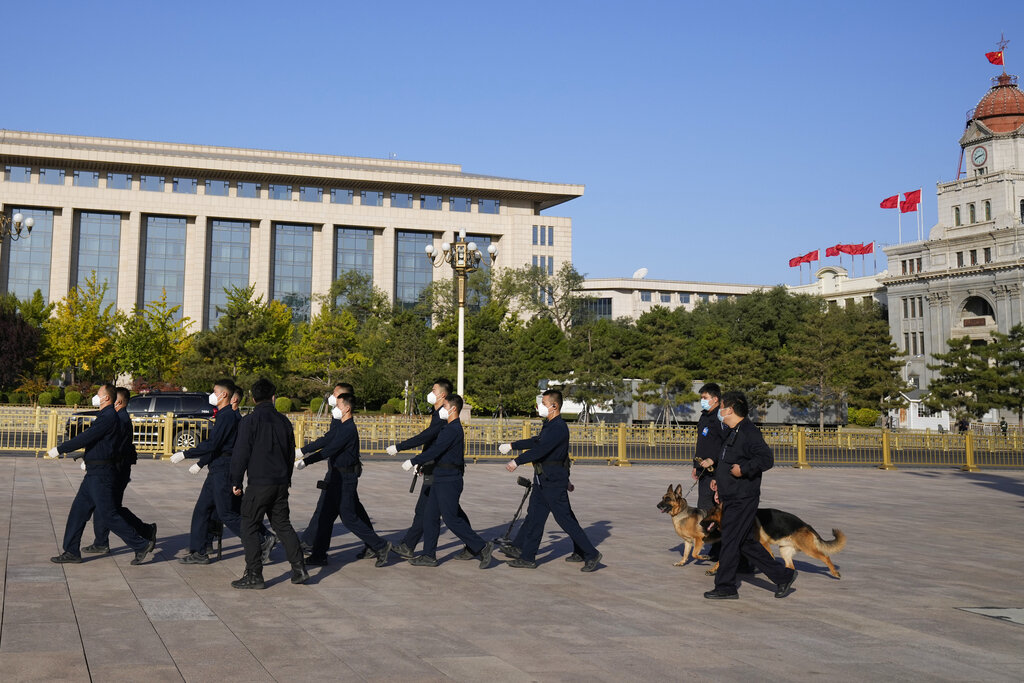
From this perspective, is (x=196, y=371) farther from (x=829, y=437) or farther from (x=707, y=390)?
(x=707, y=390)

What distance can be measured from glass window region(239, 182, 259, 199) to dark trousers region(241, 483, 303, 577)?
77094 mm

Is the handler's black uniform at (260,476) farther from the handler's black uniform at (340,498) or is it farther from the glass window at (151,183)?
the glass window at (151,183)

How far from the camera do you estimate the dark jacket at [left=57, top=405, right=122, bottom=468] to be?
8.79 meters

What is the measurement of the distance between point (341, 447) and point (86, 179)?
7781 centimetres

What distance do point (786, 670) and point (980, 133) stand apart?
311 ft

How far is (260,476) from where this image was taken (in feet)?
26.1

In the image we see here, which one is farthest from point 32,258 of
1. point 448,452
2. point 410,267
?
point 448,452

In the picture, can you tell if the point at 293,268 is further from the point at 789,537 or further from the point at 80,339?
the point at 789,537

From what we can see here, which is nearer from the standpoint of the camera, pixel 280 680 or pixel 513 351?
pixel 280 680

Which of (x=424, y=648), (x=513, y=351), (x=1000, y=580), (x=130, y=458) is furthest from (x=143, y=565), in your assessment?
(x=513, y=351)

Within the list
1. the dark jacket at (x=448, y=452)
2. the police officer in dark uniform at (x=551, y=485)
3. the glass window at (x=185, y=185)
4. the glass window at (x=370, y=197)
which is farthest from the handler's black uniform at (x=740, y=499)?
the glass window at (x=185, y=185)

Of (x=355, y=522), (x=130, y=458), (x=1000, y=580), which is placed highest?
(x=130, y=458)

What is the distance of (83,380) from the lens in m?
58.2

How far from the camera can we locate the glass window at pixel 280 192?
8131 cm
